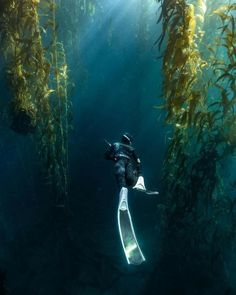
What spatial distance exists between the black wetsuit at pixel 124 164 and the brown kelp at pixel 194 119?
2.89ft

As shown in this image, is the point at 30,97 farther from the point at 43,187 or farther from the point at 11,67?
the point at 43,187

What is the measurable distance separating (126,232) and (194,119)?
216 centimetres

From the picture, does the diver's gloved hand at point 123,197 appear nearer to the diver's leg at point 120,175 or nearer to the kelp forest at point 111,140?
the diver's leg at point 120,175

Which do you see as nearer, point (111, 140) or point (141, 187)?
point (141, 187)

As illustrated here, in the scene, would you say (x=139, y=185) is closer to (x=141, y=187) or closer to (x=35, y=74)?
(x=141, y=187)

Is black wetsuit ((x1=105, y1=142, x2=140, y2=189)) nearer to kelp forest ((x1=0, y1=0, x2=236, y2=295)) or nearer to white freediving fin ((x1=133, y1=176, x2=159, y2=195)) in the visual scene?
white freediving fin ((x1=133, y1=176, x2=159, y2=195))

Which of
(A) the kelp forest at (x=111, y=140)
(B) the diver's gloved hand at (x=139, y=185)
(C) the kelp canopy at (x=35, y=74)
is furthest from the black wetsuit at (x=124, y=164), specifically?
(C) the kelp canopy at (x=35, y=74)

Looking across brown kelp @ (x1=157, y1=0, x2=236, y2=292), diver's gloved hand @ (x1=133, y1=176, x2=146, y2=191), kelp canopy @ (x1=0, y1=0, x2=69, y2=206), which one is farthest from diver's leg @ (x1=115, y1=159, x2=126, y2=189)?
Result: kelp canopy @ (x1=0, y1=0, x2=69, y2=206)

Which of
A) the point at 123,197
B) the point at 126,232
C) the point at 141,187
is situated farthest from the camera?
the point at 141,187

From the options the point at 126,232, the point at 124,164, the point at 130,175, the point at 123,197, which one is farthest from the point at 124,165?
the point at 126,232

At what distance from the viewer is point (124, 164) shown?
16.8ft

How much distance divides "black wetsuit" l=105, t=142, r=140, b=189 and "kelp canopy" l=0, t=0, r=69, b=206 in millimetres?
1953

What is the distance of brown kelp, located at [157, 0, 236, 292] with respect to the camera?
477 cm

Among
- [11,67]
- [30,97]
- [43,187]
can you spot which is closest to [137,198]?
[43,187]
